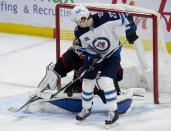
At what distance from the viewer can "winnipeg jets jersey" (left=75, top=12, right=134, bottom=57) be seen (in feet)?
12.4

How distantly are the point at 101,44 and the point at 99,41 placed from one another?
0.03 meters

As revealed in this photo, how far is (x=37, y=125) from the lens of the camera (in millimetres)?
3729

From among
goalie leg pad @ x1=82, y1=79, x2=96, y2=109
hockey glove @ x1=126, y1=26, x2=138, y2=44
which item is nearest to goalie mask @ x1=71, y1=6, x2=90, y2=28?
hockey glove @ x1=126, y1=26, x2=138, y2=44

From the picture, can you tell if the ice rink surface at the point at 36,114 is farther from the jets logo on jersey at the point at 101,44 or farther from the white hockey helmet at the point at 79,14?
the white hockey helmet at the point at 79,14

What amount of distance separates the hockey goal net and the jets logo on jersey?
0.24m

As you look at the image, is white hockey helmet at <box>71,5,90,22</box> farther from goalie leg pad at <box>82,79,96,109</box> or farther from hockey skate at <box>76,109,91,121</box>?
hockey skate at <box>76,109,91,121</box>

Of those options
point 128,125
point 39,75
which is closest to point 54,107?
point 128,125

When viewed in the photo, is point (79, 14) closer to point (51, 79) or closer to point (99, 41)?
point (99, 41)

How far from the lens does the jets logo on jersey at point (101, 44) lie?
379 centimetres

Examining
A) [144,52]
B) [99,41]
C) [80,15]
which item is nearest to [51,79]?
[99,41]

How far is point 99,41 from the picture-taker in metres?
3.80

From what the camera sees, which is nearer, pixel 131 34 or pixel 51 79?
pixel 131 34

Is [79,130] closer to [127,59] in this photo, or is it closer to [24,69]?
[127,59]

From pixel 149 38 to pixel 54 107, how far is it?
0.85 meters
